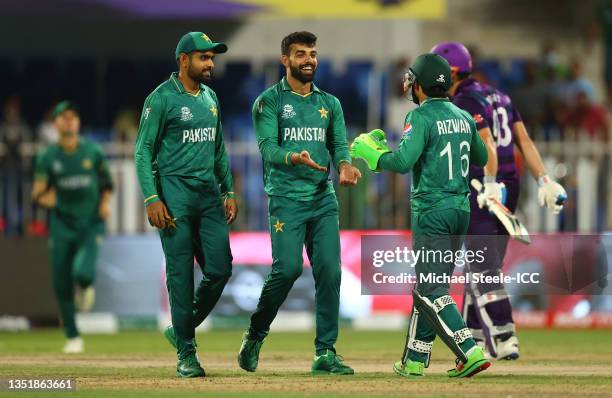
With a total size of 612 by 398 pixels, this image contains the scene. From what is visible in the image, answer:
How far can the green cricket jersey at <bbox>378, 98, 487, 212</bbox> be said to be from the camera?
410 inches

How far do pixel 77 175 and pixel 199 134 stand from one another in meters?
5.23

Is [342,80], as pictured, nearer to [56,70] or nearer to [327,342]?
[56,70]

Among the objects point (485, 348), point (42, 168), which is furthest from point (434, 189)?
point (42, 168)

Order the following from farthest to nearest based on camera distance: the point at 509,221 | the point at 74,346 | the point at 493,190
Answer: the point at 74,346 < the point at 493,190 < the point at 509,221

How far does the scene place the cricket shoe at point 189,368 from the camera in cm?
1076

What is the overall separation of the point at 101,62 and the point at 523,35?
7.37 m

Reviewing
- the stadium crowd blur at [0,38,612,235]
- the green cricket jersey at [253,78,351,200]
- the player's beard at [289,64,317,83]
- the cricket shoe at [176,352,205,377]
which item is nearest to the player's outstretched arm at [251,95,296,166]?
the green cricket jersey at [253,78,351,200]

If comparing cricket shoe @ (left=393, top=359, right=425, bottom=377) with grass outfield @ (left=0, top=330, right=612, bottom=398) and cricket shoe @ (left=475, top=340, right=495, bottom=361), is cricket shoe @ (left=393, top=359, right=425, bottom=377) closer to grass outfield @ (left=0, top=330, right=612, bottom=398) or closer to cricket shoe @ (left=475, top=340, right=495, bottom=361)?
grass outfield @ (left=0, top=330, right=612, bottom=398)

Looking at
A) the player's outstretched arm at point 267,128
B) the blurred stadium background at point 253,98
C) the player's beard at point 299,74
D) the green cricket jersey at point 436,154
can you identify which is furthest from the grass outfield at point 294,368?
the player's beard at point 299,74

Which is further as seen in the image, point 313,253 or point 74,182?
point 74,182

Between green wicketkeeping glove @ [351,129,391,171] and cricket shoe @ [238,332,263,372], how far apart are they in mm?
1698

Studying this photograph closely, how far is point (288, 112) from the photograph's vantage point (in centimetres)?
1091

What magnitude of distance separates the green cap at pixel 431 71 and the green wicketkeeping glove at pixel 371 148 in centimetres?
51

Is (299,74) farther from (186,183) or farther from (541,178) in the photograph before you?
(541,178)
